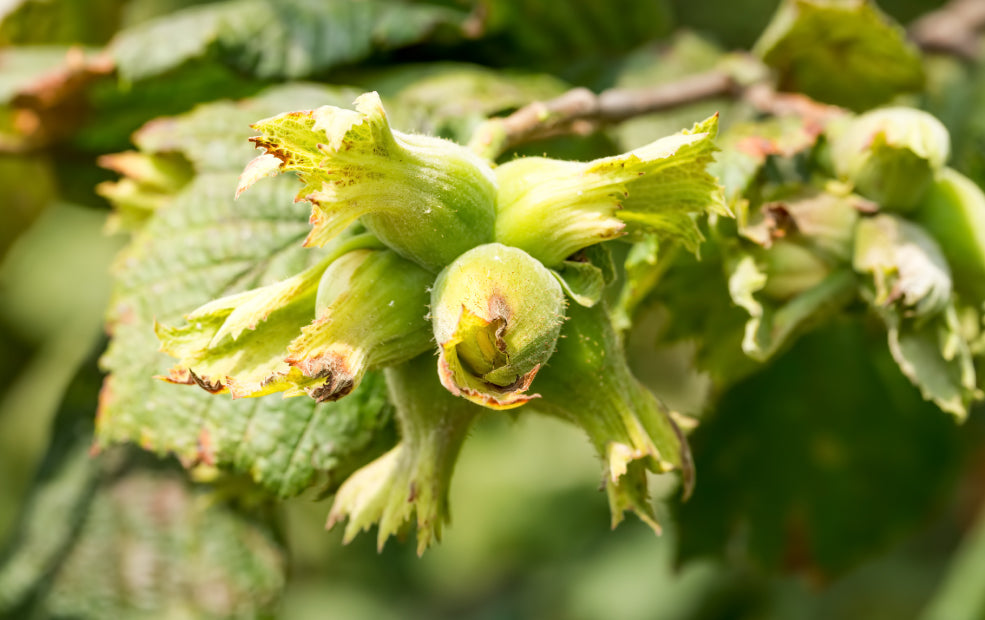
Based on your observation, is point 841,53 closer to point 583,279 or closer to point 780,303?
point 780,303

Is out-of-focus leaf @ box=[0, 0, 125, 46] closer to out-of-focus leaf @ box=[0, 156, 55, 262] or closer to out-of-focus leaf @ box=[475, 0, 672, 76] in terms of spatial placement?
out-of-focus leaf @ box=[0, 156, 55, 262]

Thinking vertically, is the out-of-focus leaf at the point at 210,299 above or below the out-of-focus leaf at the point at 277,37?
below

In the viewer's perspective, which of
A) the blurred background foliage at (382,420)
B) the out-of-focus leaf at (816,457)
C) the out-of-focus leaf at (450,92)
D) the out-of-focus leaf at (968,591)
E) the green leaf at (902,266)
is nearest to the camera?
the green leaf at (902,266)

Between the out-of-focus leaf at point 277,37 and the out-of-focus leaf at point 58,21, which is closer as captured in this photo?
the out-of-focus leaf at point 277,37

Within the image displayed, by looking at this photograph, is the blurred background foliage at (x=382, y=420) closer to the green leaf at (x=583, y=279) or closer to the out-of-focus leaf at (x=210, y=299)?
the out-of-focus leaf at (x=210, y=299)

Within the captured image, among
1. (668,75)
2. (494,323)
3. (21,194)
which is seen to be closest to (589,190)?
(494,323)

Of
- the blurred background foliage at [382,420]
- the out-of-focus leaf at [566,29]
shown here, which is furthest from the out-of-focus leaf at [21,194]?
the out-of-focus leaf at [566,29]
